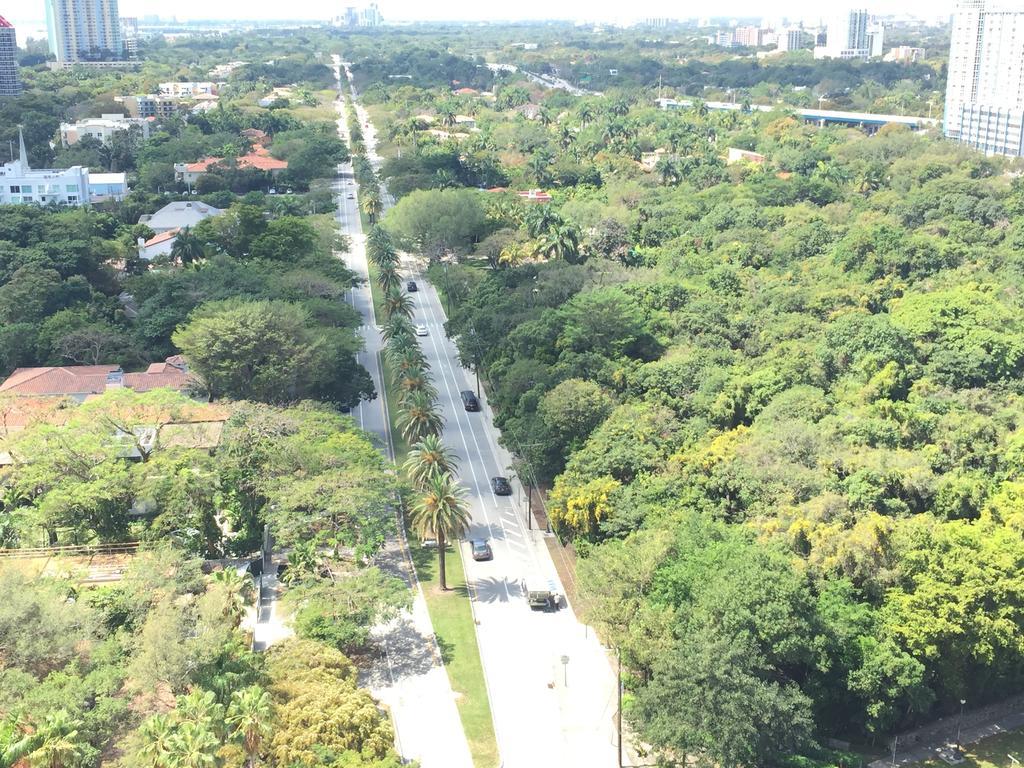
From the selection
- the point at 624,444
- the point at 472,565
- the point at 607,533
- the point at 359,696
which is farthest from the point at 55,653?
the point at 624,444

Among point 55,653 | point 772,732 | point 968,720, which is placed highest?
point 55,653

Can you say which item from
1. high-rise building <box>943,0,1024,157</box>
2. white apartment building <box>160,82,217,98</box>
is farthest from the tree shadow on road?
white apartment building <box>160,82,217,98</box>

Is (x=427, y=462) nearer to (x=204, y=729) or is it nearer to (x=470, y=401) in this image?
(x=470, y=401)

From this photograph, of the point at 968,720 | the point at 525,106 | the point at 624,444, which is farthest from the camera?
the point at 525,106

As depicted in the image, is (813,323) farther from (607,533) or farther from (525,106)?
(525,106)

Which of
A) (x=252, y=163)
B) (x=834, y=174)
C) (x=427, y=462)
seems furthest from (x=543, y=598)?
(x=252, y=163)
